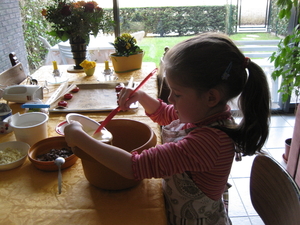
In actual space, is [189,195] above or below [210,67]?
below

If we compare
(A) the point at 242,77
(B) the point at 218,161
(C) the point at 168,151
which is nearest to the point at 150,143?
(C) the point at 168,151

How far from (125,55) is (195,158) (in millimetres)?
1386

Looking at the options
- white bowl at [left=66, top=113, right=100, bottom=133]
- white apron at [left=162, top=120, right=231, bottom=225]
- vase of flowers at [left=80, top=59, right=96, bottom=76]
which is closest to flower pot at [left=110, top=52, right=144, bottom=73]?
vase of flowers at [left=80, top=59, right=96, bottom=76]

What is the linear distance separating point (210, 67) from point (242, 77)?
0.36 feet

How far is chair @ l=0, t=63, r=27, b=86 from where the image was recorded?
1.65 metres

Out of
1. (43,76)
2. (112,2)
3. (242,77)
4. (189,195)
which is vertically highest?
(112,2)

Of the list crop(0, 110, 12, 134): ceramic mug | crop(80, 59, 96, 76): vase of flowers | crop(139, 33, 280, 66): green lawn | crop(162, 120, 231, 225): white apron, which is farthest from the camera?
crop(139, 33, 280, 66): green lawn

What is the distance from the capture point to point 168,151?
704 millimetres

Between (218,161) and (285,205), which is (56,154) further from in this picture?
(285,205)

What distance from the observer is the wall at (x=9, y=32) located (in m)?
2.86

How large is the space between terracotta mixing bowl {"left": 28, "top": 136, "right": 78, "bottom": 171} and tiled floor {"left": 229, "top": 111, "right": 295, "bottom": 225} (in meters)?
1.24

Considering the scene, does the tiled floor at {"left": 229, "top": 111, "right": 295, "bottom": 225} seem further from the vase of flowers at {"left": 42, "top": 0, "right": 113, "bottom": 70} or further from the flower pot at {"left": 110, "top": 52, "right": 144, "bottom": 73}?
the vase of flowers at {"left": 42, "top": 0, "right": 113, "bottom": 70}

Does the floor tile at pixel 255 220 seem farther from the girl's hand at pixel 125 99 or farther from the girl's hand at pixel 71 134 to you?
the girl's hand at pixel 71 134

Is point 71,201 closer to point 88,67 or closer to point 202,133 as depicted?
point 202,133
